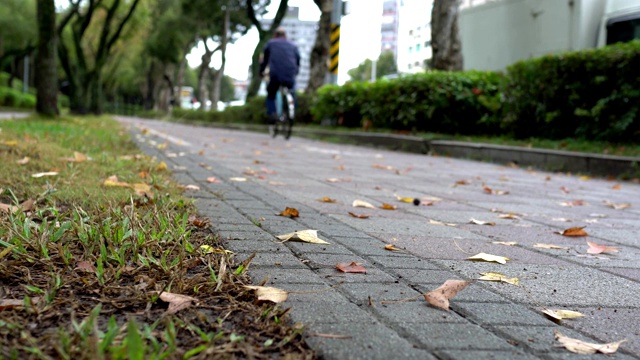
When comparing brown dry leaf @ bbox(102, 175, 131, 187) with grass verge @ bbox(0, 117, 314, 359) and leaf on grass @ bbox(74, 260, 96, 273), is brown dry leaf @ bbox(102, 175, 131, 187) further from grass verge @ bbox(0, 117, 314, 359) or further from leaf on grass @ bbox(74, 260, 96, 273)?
leaf on grass @ bbox(74, 260, 96, 273)

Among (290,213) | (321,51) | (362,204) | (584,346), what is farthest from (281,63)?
(584,346)

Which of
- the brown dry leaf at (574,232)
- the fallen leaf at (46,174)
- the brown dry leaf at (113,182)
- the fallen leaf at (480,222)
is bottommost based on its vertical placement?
the fallen leaf at (480,222)

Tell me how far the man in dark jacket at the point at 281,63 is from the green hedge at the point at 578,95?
3932 mm

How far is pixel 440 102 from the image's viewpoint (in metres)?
11.1

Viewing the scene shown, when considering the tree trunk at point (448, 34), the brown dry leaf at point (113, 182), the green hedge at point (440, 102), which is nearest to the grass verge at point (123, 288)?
the brown dry leaf at point (113, 182)

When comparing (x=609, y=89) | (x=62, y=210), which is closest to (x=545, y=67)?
(x=609, y=89)

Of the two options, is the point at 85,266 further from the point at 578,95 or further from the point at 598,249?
the point at 578,95

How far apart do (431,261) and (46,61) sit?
11070 mm

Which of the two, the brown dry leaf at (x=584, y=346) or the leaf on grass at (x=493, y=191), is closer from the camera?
the brown dry leaf at (x=584, y=346)

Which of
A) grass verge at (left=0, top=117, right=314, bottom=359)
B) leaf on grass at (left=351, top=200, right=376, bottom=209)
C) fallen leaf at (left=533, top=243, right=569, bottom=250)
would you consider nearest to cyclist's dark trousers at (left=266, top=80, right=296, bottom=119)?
leaf on grass at (left=351, top=200, right=376, bottom=209)

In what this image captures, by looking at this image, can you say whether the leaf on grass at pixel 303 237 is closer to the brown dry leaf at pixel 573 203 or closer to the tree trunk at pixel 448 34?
the brown dry leaf at pixel 573 203

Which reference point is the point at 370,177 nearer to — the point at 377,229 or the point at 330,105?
the point at 377,229

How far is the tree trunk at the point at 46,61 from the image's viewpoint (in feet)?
38.8

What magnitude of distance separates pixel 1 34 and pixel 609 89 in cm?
4439
